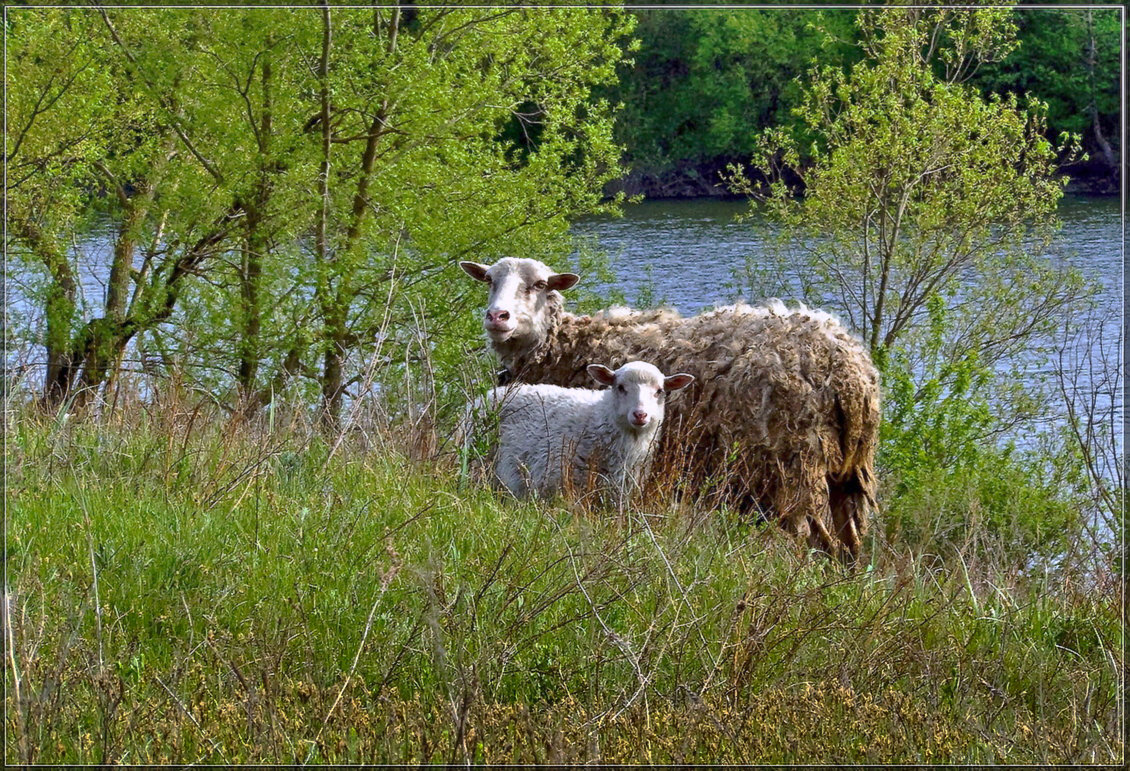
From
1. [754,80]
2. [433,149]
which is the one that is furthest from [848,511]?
[433,149]

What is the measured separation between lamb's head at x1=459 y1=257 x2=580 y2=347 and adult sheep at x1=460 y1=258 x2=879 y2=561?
0.71m

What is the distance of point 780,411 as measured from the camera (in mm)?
6809

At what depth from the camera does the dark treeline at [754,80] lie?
8.24 metres

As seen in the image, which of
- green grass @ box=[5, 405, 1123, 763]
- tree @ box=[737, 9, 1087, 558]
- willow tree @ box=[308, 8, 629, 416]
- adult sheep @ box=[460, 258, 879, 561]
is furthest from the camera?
tree @ box=[737, 9, 1087, 558]

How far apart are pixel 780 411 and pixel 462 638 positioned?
388 centimetres

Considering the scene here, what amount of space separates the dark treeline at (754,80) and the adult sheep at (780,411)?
178 cm

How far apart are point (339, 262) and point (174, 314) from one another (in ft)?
8.27

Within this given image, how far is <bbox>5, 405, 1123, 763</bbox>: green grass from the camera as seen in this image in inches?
109

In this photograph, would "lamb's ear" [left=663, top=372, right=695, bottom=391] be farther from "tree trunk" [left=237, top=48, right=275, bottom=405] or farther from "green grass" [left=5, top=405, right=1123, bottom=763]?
"tree trunk" [left=237, top=48, right=275, bottom=405]

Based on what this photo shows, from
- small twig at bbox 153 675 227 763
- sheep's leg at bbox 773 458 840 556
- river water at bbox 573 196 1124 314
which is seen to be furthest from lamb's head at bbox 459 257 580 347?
small twig at bbox 153 675 227 763

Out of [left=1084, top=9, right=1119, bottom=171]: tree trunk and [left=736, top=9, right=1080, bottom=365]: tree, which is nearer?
[left=1084, top=9, right=1119, bottom=171]: tree trunk

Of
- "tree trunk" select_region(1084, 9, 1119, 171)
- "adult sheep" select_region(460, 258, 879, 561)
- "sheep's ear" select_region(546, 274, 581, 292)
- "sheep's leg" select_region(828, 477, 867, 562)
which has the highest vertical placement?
"tree trunk" select_region(1084, 9, 1119, 171)

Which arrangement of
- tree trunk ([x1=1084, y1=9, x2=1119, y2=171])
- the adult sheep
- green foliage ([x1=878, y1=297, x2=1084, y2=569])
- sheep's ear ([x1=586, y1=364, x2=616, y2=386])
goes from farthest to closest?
green foliage ([x1=878, y1=297, x2=1084, y2=569]), tree trunk ([x1=1084, y1=9, x2=1119, y2=171]), the adult sheep, sheep's ear ([x1=586, y1=364, x2=616, y2=386])

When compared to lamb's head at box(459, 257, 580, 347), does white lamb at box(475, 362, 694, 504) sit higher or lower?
lower
